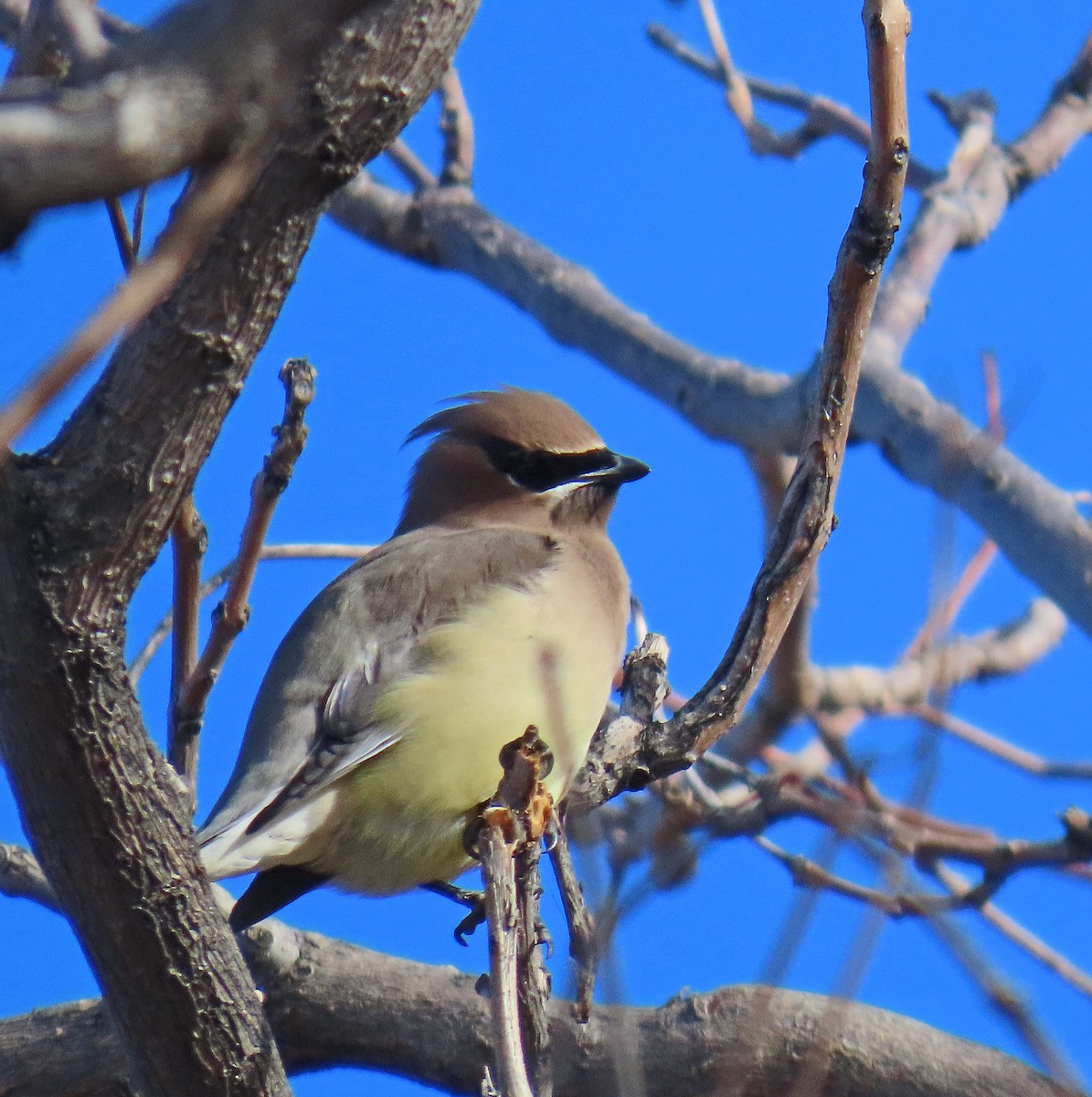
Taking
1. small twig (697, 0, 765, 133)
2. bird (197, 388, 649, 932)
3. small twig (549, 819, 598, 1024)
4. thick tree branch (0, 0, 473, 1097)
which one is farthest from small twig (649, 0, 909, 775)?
small twig (697, 0, 765, 133)

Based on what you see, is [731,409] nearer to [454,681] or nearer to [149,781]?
[454,681]

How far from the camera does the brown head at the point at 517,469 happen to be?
5465 millimetres

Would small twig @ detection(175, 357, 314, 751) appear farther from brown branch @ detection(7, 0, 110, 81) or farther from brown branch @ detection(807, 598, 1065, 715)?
brown branch @ detection(807, 598, 1065, 715)

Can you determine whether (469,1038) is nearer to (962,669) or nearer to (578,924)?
(962,669)

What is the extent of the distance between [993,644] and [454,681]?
3463 millimetres

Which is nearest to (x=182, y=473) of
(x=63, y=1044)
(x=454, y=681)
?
(x=454, y=681)

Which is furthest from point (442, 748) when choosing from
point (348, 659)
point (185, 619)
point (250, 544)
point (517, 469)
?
point (517, 469)

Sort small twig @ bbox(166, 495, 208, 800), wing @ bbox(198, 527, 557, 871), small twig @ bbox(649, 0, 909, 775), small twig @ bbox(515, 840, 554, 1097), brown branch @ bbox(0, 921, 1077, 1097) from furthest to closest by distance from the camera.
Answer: brown branch @ bbox(0, 921, 1077, 1097) < wing @ bbox(198, 527, 557, 871) < small twig @ bbox(166, 495, 208, 800) < small twig @ bbox(515, 840, 554, 1097) < small twig @ bbox(649, 0, 909, 775)

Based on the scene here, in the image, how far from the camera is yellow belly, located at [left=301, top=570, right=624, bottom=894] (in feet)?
13.9

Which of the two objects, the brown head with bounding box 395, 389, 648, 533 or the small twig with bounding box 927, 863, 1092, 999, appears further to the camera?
the brown head with bounding box 395, 389, 648, 533

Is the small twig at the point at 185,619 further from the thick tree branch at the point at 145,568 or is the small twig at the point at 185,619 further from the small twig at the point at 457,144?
the small twig at the point at 457,144

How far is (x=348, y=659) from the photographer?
14.8ft

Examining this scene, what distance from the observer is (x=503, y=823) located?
110 inches

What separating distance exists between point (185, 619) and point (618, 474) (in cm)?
195
